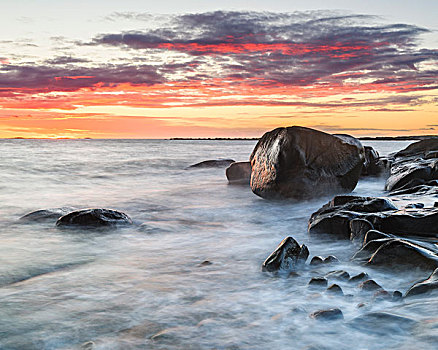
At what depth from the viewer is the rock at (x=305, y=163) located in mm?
7320

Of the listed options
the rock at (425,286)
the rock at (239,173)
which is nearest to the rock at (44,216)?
the rock at (425,286)

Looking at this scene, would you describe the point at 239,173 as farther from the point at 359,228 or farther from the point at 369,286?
the point at 369,286

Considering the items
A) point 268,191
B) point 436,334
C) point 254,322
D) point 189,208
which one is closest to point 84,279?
point 254,322

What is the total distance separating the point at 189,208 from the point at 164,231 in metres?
2.05

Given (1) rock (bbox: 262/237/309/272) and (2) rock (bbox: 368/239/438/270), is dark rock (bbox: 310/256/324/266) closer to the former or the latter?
(1) rock (bbox: 262/237/309/272)

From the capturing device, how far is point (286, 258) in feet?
11.8

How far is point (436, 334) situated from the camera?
2127 millimetres

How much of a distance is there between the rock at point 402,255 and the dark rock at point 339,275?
1.11ft

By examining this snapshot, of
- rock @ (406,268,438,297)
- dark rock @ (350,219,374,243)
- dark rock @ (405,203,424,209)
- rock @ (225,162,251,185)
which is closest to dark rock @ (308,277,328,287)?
rock @ (406,268,438,297)

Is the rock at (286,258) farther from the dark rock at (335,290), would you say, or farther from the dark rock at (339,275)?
the dark rock at (335,290)

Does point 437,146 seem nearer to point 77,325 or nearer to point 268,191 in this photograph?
point 268,191

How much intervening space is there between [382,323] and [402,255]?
3.51 ft

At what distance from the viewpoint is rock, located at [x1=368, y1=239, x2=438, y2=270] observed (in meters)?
3.12

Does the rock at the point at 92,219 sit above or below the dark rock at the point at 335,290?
below
